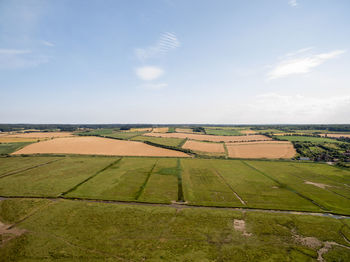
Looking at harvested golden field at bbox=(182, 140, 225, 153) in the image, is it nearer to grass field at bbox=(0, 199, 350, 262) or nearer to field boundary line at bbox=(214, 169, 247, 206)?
field boundary line at bbox=(214, 169, 247, 206)

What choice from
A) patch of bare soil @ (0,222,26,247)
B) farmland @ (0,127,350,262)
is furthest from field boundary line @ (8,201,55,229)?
patch of bare soil @ (0,222,26,247)

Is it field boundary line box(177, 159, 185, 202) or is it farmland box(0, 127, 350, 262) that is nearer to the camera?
farmland box(0, 127, 350, 262)

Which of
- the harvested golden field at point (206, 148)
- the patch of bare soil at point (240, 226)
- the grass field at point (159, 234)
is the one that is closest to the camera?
the grass field at point (159, 234)

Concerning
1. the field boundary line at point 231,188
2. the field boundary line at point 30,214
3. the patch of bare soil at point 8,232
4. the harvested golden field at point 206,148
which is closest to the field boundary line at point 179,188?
the field boundary line at point 231,188

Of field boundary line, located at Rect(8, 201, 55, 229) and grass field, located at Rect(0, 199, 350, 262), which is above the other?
field boundary line, located at Rect(8, 201, 55, 229)

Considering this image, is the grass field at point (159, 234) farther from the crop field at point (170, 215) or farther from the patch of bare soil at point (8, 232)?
the patch of bare soil at point (8, 232)

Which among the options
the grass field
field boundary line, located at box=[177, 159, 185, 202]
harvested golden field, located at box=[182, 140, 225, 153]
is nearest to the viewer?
the grass field

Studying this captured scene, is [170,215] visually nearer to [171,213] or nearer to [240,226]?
[171,213]

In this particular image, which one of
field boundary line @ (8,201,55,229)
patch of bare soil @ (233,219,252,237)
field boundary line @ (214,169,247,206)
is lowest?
patch of bare soil @ (233,219,252,237)
